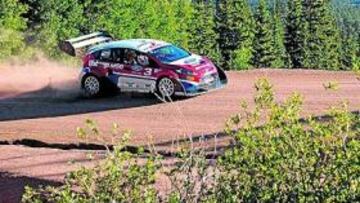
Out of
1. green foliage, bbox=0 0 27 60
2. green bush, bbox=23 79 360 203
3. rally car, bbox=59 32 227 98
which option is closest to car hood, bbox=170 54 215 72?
rally car, bbox=59 32 227 98

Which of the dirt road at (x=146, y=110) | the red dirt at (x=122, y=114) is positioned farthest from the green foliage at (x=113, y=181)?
the dirt road at (x=146, y=110)

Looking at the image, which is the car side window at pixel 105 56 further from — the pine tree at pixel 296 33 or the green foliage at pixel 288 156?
the pine tree at pixel 296 33

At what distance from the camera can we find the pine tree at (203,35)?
218ft

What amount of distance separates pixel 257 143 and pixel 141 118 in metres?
11.7

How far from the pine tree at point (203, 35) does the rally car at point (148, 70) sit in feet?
146

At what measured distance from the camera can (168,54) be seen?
2012cm

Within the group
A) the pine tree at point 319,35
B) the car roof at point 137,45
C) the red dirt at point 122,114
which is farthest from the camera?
the pine tree at point 319,35

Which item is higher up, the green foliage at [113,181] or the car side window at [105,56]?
the car side window at [105,56]

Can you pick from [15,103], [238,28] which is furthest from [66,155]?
[238,28]

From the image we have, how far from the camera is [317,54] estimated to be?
69625 mm

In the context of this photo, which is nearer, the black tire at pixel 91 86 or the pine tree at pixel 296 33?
the black tire at pixel 91 86

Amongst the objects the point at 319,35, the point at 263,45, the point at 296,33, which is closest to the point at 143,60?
the point at 263,45

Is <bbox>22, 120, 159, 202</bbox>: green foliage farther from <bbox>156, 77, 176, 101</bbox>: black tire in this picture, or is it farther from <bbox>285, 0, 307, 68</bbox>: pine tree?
<bbox>285, 0, 307, 68</bbox>: pine tree

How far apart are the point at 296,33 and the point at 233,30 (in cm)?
579
